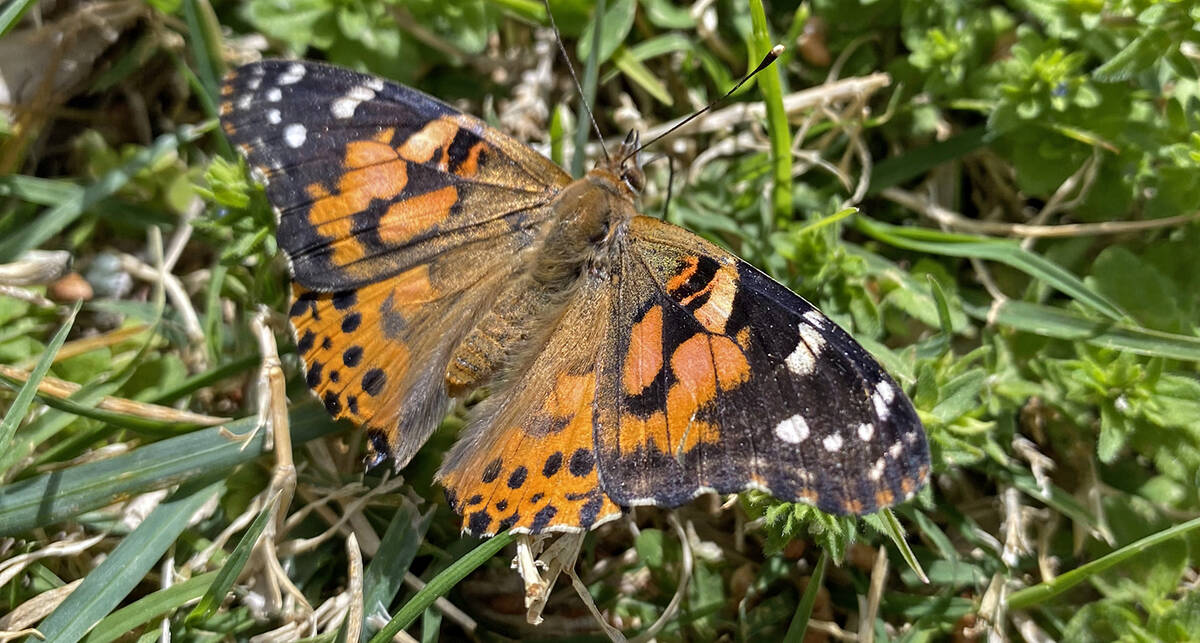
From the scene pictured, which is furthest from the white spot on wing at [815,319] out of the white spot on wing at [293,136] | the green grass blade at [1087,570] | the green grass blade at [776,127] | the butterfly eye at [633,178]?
the white spot on wing at [293,136]

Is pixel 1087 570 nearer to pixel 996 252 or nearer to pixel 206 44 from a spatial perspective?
pixel 996 252

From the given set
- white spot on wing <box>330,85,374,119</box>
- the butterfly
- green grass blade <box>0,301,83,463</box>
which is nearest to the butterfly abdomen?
the butterfly

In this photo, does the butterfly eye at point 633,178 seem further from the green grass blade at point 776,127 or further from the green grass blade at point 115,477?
the green grass blade at point 115,477

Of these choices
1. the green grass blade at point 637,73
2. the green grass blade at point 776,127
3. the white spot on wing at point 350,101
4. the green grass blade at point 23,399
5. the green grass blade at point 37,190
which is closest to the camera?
the green grass blade at point 23,399

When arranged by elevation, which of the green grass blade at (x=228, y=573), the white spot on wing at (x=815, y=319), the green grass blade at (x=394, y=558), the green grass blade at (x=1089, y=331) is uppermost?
the white spot on wing at (x=815, y=319)

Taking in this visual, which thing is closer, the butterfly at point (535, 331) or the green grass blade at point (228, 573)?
the butterfly at point (535, 331)

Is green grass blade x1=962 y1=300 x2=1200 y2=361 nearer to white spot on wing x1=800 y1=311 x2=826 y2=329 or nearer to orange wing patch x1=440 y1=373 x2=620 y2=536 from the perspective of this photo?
white spot on wing x1=800 y1=311 x2=826 y2=329

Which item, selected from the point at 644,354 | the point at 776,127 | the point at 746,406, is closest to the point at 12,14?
the point at 644,354
